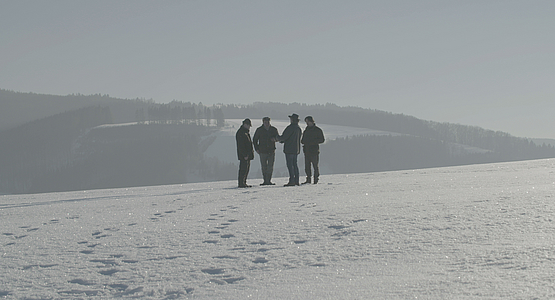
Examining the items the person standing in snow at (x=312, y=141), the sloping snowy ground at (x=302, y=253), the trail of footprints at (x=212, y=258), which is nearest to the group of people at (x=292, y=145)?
the person standing in snow at (x=312, y=141)

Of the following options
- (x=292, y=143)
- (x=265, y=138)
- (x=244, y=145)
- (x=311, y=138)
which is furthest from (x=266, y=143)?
(x=311, y=138)

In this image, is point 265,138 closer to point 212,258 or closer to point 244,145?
point 244,145

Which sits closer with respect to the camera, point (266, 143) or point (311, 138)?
point (311, 138)

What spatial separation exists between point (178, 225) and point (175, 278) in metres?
2.02

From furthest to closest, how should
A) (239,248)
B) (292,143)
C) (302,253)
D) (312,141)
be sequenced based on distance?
(292,143) < (312,141) < (239,248) < (302,253)

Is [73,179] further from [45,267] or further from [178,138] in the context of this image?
[45,267]

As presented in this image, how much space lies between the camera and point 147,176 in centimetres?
17562

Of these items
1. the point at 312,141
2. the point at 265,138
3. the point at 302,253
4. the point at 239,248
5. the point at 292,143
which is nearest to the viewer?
the point at 302,253

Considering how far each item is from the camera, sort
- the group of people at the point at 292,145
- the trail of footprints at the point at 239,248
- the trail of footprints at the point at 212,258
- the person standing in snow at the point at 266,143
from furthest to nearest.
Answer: the person standing in snow at the point at 266,143
the group of people at the point at 292,145
the trail of footprints at the point at 239,248
the trail of footprints at the point at 212,258

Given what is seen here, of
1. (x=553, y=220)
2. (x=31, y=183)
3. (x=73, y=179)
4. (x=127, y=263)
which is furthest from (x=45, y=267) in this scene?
(x=31, y=183)

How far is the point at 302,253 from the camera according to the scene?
12.9 ft

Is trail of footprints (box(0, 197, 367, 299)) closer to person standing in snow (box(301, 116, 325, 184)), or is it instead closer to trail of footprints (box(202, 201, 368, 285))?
trail of footprints (box(202, 201, 368, 285))

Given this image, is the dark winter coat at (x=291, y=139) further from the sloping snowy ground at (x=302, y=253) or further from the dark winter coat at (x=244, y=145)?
the sloping snowy ground at (x=302, y=253)

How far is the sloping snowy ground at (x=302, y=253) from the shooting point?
9.96ft
